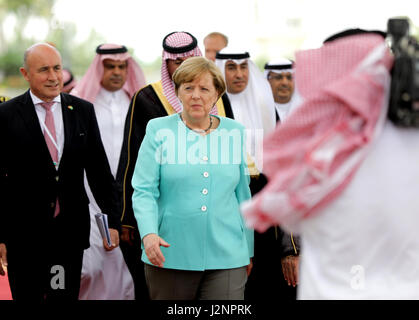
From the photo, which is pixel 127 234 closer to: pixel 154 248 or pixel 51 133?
pixel 51 133

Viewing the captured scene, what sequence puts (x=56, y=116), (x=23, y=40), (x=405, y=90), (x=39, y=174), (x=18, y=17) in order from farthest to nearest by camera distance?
(x=18, y=17)
(x=23, y=40)
(x=56, y=116)
(x=39, y=174)
(x=405, y=90)

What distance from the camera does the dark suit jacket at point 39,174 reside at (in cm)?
460

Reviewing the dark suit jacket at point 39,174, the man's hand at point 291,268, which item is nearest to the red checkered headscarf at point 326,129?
the man's hand at point 291,268

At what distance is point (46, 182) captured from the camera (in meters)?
4.65

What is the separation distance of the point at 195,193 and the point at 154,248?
16.5 inches

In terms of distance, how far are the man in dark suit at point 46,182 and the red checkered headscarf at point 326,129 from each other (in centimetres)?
258

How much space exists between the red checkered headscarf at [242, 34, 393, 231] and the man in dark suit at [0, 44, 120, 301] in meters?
2.58

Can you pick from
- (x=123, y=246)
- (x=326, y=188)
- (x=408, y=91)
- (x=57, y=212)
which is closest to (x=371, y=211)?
(x=326, y=188)

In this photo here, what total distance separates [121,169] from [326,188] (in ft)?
10.0

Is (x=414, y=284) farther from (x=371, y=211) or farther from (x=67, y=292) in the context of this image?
(x=67, y=292)

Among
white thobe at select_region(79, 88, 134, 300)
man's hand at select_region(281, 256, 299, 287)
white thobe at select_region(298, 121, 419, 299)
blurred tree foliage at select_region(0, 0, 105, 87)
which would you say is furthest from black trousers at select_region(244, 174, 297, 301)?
blurred tree foliage at select_region(0, 0, 105, 87)

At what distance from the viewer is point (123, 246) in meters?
5.82

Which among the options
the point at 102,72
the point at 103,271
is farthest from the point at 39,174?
the point at 102,72

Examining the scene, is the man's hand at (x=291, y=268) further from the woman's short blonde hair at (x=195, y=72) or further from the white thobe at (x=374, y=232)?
the white thobe at (x=374, y=232)
